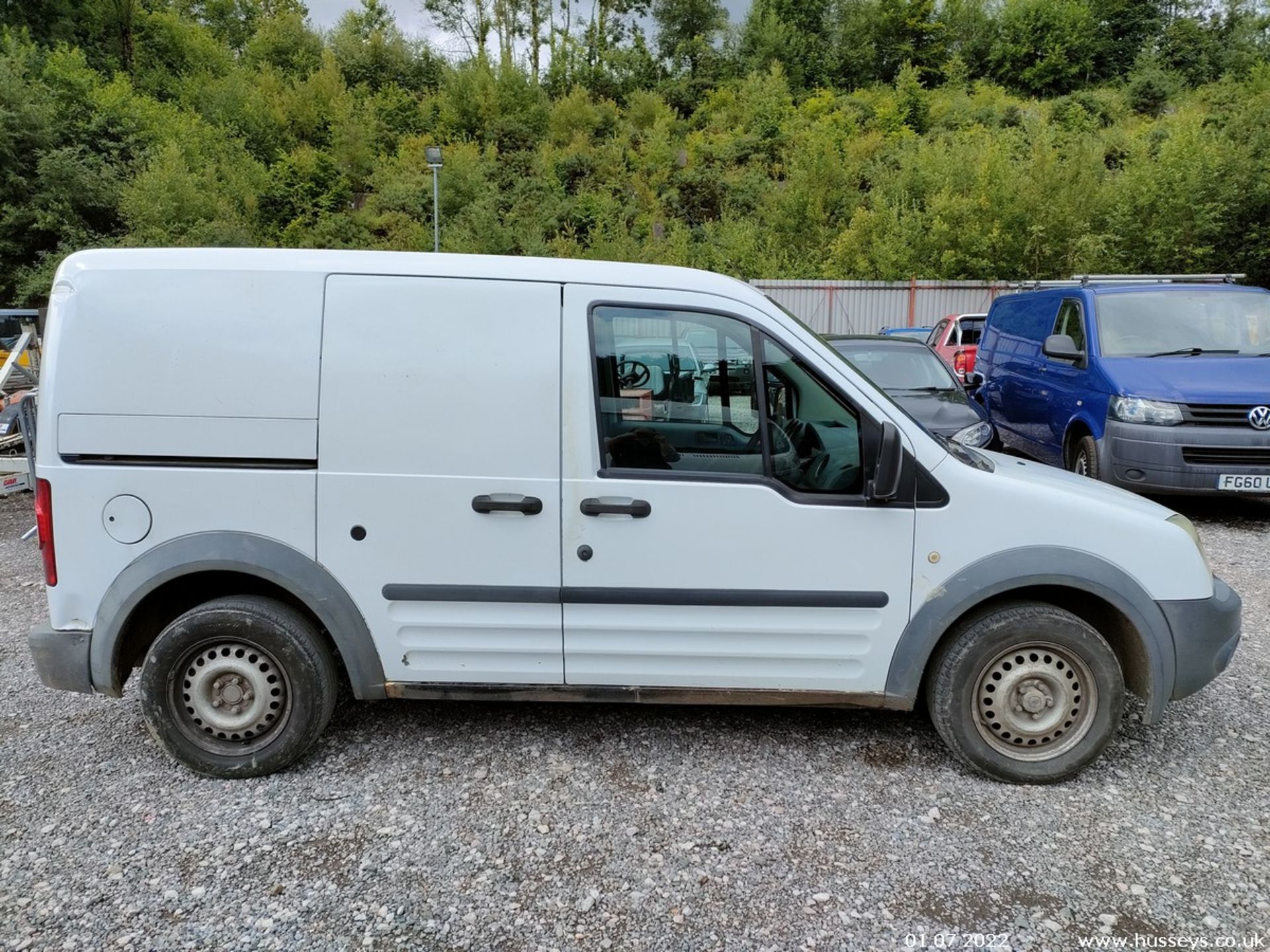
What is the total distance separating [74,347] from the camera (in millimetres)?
3012

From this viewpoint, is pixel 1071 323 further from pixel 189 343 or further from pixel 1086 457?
pixel 189 343

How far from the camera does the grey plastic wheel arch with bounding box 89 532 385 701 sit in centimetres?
307

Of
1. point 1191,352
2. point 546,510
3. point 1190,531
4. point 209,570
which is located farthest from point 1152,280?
point 209,570

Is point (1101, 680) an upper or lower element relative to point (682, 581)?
lower

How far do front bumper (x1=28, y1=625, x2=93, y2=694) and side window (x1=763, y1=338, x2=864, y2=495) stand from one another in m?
2.76

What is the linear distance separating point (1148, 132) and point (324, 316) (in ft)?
104

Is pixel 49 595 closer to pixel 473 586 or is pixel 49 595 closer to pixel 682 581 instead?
pixel 473 586

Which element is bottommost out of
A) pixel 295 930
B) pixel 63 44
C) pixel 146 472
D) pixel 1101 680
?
pixel 295 930

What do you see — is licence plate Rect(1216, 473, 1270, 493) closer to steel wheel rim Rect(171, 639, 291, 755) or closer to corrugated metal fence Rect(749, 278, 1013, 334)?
steel wheel rim Rect(171, 639, 291, 755)

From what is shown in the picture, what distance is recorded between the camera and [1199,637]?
309 cm

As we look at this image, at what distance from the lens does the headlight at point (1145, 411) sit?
6773mm

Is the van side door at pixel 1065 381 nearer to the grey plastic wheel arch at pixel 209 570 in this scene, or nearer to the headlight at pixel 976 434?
the headlight at pixel 976 434

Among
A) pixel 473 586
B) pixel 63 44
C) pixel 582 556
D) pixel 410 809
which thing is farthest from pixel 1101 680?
pixel 63 44

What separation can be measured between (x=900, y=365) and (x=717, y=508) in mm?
6758
